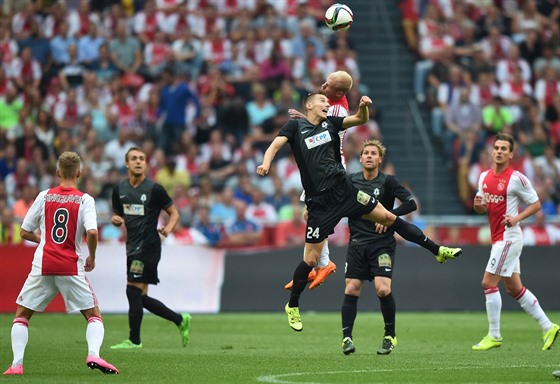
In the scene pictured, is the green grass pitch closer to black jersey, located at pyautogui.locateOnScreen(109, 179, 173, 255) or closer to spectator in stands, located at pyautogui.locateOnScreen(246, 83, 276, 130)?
black jersey, located at pyautogui.locateOnScreen(109, 179, 173, 255)

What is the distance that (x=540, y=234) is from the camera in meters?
23.3

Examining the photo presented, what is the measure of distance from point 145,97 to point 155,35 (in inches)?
70.7

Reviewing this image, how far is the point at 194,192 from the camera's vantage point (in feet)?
79.6

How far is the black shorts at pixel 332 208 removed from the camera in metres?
12.8

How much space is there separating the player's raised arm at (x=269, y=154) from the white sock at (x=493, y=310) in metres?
4.06

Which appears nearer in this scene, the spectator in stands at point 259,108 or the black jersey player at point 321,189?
the black jersey player at point 321,189

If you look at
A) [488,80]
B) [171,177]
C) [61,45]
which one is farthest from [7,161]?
[488,80]

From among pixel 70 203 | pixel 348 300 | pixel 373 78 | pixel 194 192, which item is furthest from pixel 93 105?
pixel 70 203

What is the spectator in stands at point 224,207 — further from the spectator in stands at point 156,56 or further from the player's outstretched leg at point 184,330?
the player's outstretched leg at point 184,330

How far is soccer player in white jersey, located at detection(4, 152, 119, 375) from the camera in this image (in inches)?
440

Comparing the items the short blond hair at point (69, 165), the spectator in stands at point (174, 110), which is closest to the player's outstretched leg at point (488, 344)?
the short blond hair at point (69, 165)

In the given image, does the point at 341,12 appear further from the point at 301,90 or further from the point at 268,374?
the point at 301,90

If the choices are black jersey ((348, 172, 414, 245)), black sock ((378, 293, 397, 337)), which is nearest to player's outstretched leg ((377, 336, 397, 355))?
black sock ((378, 293, 397, 337))

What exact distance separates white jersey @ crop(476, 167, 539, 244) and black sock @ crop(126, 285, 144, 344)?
467 cm
